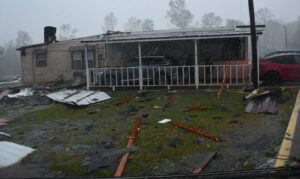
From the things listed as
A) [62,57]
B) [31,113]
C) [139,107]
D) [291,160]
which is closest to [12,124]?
[31,113]

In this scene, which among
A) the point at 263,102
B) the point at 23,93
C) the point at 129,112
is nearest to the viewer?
the point at 263,102

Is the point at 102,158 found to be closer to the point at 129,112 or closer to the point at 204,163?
the point at 204,163

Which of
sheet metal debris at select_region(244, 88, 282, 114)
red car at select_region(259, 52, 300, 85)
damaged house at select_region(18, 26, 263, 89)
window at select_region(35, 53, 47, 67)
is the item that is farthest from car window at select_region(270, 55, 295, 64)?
window at select_region(35, 53, 47, 67)

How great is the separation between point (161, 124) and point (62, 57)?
16894mm

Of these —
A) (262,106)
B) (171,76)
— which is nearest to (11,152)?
(262,106)

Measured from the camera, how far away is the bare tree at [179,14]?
10081 centimetres

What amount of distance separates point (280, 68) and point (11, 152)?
13.3m

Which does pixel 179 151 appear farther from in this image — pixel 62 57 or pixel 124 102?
pixel 62 57

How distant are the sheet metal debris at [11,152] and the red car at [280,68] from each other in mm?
12323

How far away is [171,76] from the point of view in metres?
19.0

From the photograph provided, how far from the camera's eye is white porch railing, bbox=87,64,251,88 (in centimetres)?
1864

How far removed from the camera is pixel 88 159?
8.72 metres

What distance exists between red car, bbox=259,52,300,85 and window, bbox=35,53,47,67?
48.0ft

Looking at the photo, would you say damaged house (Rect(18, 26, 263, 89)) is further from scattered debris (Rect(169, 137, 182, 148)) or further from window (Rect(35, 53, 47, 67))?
scattered debris (Rect(169, 137, 182, 148))
